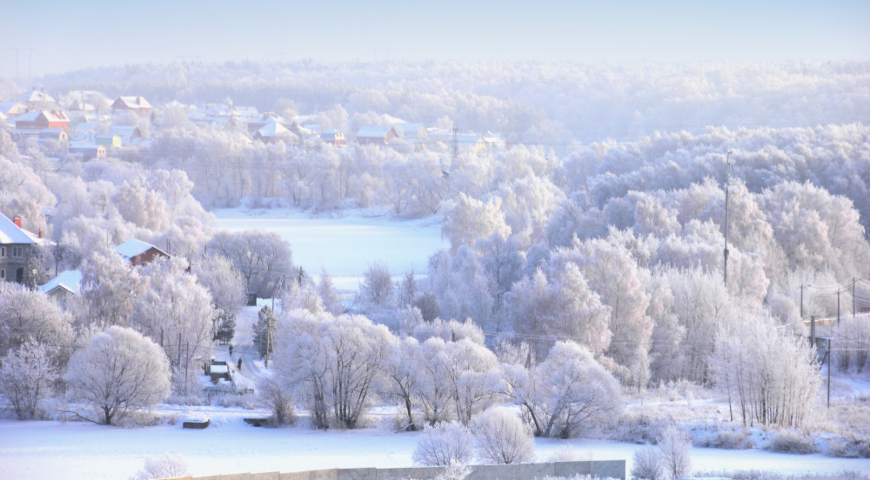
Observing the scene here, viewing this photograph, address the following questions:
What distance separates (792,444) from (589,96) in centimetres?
9448

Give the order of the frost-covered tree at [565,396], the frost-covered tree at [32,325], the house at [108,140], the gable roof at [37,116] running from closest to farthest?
the frost-covered tree at [565,396] < the frost-covered tree at [32,325] < the house at [108,140] < the gable roof at [37,116]

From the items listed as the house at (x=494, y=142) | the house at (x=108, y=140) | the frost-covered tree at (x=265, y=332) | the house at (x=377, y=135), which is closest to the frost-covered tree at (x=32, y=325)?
the frost-covered tree at (x=265, y=332)

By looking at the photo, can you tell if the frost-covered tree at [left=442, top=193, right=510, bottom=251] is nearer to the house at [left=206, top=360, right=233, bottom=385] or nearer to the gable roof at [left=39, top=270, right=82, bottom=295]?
the gable roof at [left=39, top=270, right=82, bottom=295]

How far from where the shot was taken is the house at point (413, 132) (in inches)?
3355

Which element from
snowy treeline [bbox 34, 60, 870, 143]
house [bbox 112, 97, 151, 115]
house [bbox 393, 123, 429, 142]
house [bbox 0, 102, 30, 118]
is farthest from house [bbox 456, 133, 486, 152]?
house [bbox 112, 97, 151, 115]

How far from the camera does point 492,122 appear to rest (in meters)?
102

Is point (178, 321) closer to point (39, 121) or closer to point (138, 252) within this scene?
point (138, 252)

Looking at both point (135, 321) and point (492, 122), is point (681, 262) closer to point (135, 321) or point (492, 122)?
point (135, 321)

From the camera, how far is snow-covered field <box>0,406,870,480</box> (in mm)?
14141

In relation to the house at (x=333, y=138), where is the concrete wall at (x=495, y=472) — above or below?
below

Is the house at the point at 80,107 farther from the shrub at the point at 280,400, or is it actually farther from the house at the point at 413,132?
the shrub at the point at 280,400

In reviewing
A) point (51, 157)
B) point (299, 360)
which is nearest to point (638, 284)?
point (299, 360)

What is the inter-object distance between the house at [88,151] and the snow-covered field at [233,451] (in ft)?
178

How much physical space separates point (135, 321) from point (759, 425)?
47.8 feet
